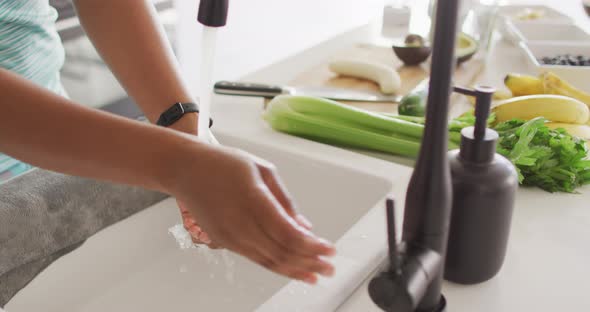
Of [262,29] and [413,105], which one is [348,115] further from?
[262,29]

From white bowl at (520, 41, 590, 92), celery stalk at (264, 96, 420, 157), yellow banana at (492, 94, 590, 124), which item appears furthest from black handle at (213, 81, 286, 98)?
white bowl at (520, 41, 590, 92)

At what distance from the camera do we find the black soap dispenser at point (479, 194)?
0.53 meters

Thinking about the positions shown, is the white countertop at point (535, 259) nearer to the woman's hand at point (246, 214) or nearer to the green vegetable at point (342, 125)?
the green vegetable at point (342, 125)

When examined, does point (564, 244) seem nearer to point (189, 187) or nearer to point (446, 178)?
point (446, 178)

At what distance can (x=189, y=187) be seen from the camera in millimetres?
419

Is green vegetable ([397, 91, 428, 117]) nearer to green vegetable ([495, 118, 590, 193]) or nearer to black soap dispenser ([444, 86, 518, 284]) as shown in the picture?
green vegetable ([495, 118, 590, 193])

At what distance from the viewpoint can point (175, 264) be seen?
899 millimetres

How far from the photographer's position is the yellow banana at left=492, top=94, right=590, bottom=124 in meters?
0.90

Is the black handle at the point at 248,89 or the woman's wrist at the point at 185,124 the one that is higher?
the woman's wrist at the point at 185,124

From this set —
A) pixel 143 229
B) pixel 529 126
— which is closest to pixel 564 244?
pixel 529 126

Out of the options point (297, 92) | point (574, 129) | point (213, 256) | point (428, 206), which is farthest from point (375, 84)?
point (428, 206)

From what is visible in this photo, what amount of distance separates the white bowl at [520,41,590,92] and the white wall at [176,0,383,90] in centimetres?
203

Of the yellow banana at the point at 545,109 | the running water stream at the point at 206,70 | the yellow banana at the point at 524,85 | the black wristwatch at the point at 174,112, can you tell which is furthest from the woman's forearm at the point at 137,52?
the yellow banana at the point at 524,85

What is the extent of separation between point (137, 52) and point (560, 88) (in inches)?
30.0
